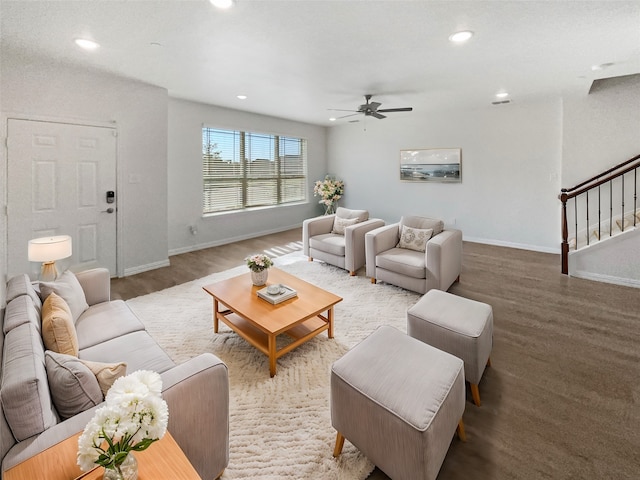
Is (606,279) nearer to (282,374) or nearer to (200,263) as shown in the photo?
(282,374)

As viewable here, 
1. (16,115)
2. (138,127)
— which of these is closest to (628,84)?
(138,127)

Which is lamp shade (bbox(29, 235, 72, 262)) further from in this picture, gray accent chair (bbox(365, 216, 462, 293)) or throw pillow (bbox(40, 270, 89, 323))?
gray accent chair (bbox(365, 216, 462, 293))

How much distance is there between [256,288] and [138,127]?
318cm

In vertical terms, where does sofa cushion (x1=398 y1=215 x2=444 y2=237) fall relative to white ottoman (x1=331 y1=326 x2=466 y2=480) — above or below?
above

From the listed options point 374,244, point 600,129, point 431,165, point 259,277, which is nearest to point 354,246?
point 374,244

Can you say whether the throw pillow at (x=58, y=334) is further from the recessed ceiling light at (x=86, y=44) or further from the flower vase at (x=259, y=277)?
the recessed ceiling light at (x=86, y=44)

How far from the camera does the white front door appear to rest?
3.45 metres

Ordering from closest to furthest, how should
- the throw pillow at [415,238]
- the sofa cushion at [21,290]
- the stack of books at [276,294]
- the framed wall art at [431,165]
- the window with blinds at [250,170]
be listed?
the sofa cushion at [21,290], the stack of books at [276,294], the throw pillow at [415,238], the window with blinds at [250,170], the framed wall art at [431,165]

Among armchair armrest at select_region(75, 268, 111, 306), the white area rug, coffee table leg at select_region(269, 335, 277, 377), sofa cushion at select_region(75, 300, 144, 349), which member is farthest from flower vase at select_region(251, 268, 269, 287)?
armchair armrest at select_region(75, 268, 111, 306)

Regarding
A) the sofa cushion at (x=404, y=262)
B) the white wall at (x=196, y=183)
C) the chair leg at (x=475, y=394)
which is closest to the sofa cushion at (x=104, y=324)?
the chair leg at (x=475, y=394)

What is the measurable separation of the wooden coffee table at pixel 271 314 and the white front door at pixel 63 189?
2.32 metres

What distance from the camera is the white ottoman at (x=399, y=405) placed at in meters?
1.30

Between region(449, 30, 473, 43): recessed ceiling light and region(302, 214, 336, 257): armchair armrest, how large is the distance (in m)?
2.92

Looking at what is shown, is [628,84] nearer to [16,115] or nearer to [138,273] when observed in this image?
[138,273]
